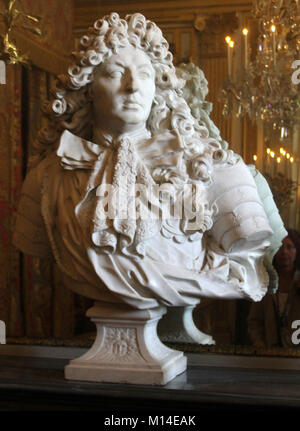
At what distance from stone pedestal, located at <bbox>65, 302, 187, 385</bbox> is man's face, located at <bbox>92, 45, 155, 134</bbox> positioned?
572 millimetres

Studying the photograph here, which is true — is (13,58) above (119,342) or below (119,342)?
above

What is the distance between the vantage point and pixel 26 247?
9.11 ft

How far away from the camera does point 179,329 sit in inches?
122

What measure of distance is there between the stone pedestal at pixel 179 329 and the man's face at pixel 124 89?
2.76ft

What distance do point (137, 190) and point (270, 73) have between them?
4.84ft

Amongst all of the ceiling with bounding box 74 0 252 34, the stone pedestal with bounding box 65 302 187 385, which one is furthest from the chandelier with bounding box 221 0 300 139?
the stone pedestal with bounding box 65 302 187 385

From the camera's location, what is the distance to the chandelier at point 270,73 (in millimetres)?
3514

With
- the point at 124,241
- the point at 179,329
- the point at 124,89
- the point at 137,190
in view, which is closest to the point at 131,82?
the point at 124,89

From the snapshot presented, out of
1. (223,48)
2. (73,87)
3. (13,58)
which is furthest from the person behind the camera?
(223,48)

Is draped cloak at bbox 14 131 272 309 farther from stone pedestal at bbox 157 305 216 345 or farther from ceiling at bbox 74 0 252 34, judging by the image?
ceiling at bbox 74 0 252 34

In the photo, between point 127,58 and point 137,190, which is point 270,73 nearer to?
point 127,58
